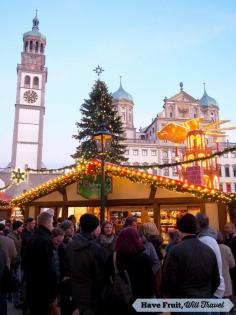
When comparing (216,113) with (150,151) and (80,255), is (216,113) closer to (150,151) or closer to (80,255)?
(150,151)

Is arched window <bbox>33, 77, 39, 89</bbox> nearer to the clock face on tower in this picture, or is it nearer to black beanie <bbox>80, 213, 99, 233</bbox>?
the clock face on tower

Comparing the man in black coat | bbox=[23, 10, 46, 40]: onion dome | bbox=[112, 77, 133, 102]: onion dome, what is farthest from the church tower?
the man in black coat

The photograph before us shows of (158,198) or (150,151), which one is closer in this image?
(158,198)

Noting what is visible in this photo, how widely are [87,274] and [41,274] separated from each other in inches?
38.3

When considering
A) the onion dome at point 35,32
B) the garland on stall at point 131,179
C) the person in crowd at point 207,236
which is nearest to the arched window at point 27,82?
the onion dome at point 35,32

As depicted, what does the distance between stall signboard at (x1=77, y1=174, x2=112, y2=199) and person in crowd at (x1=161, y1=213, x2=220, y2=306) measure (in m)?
10.2

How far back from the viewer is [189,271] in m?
3.31

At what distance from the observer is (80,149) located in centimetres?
2541

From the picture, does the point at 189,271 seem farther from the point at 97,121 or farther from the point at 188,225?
the point at 97,121

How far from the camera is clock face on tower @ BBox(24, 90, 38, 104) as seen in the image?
47625mm

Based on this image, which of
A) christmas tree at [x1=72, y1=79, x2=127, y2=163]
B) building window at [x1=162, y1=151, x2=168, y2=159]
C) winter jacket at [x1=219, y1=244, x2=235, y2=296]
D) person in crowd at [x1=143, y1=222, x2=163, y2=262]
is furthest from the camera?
building window at [x1=162, y1=151, x2=168, y2=159]

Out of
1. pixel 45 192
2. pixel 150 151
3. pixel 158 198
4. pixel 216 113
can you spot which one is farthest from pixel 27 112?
pixel 216 113

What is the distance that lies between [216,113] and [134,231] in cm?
7018

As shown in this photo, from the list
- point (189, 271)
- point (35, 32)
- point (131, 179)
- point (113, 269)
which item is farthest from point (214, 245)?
point (35, 32)
